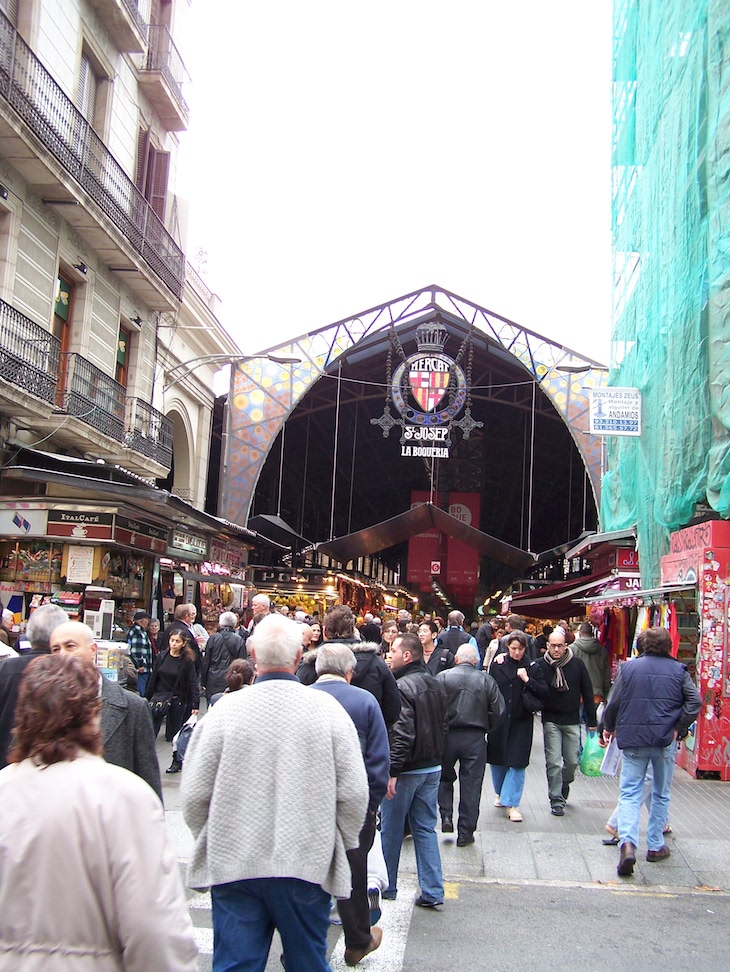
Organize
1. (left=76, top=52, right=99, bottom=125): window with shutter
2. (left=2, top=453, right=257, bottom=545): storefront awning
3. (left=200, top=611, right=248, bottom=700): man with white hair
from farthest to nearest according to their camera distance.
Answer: (left=76, top=52, right=99, bottom=125): window with shutter
(left=2, top=453, right=257, bottom=545): storefront awning
(left=200, top=611, right=248, bottom=700): man with white hair

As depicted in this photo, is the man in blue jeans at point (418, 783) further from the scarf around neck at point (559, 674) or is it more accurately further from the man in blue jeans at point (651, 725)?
→ the scarf around neck at point (559, 674)

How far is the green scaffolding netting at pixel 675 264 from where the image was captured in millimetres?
11266

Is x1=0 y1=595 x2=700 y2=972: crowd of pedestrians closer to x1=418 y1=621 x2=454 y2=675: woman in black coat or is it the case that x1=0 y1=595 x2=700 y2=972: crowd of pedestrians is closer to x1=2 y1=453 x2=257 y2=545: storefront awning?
x1=418 y1=621 x2=454 y2=675: woman in black coat

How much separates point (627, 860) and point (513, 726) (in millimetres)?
2022

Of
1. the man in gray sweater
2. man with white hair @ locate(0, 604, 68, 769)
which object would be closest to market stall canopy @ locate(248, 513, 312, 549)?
the man in gray sweater

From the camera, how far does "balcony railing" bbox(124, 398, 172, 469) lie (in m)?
17.8

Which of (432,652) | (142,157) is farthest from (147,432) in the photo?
(432,652)

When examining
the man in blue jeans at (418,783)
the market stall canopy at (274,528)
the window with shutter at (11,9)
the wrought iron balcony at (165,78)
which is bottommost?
the man in blue jeans at (418,783)

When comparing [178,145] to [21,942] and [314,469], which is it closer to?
[314,469]

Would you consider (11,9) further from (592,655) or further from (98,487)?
(592,655)


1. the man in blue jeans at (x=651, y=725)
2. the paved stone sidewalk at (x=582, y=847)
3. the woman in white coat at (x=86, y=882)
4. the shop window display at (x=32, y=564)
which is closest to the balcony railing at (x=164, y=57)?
the shop window display at (x=32, y=564)

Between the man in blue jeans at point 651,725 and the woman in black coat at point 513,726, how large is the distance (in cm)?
145

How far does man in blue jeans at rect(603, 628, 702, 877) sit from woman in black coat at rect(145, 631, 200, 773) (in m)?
4.93

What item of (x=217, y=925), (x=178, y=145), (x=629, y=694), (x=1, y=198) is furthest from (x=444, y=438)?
(x=217, y=925)
